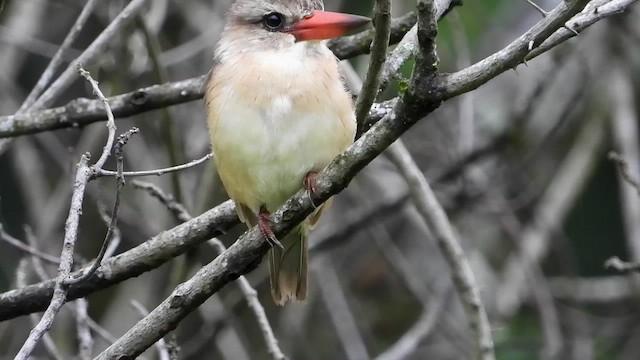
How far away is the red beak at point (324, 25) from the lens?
284 centimetres

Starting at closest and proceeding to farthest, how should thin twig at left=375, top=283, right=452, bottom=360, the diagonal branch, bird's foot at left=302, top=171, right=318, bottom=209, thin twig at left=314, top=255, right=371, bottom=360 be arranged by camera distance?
the diagonal branch < bird's foot at left=302, top=171, right=318, bottom=209 < thin twig at left=375, top=283, right=452, bottom=360 < thin twig at left=314, top=255, right=371, bottom=360

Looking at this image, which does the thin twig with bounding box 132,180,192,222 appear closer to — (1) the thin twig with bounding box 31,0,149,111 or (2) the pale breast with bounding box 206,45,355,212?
(2) the pale breast with bounding box 206,45,355,212

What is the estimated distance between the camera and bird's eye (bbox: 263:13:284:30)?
3.14 meters

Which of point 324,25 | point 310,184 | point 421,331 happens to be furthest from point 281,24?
point 421,331

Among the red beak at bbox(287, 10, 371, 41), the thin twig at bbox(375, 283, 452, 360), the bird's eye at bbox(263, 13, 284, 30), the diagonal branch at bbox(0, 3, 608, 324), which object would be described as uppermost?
the bird's eye at bbox(263, 13, 284, 30)

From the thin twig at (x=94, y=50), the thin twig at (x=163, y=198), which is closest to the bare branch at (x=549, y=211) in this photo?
the thin twig at (x=163, y=198)

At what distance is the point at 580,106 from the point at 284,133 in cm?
289

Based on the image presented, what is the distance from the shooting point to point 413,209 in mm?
4930

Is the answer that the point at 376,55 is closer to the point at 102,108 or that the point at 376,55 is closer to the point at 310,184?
the point at 310,184

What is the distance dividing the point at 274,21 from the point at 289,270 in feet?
2.61

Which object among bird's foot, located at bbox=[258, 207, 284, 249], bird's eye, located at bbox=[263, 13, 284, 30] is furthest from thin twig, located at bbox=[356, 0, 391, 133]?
bird's eye, located at bbox=[263, 13, 284, 30]

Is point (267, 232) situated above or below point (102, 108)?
below

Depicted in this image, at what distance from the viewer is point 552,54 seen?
15.7 ft

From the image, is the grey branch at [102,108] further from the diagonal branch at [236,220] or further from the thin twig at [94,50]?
the diagonal branch at [236,220]
